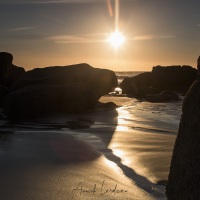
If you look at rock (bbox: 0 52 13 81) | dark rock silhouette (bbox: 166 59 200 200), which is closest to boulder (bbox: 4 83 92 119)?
rock (bbox: 0 52 13 81)

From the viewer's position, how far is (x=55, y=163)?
17.2 feet

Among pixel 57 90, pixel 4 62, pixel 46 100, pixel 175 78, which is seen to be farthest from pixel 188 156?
pixel 175 78

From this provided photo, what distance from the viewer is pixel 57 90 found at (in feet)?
45.8

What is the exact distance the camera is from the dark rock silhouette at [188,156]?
3.16 meters

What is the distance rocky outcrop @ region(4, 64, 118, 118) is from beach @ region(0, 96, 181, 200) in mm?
2479

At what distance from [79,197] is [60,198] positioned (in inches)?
8.6

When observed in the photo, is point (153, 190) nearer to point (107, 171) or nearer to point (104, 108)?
point (107, 171)

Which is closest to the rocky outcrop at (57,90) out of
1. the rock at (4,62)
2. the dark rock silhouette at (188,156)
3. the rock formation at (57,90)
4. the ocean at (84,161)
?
the rock formation at (57,90)

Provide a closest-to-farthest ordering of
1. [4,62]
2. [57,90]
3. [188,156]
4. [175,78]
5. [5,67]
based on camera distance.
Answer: [188,156]
[57,90]
[4,62]
[5,67]
[175,78]

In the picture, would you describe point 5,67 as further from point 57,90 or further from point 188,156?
point 188,156

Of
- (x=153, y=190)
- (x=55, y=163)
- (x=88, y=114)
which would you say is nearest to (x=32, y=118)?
(x=88, y=114)

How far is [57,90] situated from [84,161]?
8668 mm

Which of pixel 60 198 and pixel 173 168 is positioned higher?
pixel 173 168

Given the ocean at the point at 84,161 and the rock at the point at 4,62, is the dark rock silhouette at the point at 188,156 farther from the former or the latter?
the rock at the point at 4,62
